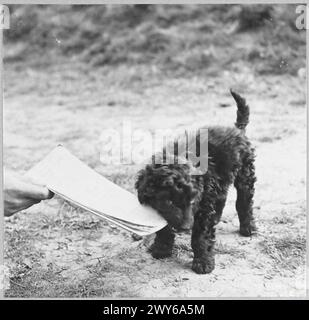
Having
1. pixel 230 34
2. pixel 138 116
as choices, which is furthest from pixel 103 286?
pixel 230 34

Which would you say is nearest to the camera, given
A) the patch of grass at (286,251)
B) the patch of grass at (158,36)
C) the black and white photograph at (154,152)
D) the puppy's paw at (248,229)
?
the black and white photograph at (154,152)

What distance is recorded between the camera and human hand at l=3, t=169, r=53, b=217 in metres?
3.19

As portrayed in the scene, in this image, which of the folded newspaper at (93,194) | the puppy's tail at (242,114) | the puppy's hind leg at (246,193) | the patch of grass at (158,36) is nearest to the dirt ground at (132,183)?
the puppy's hind leg at (246,193)

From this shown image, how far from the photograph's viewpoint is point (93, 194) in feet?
11.4

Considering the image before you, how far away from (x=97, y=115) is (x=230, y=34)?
330 centimetres

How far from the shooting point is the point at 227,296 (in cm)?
350

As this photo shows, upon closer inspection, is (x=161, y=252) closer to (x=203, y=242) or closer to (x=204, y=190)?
(x=203, y=242)

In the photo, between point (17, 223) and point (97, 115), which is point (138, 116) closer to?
point (97, 115)

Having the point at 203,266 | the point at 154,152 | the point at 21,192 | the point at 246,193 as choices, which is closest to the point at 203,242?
the point at 203,266

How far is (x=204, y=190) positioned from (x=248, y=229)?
90 cm

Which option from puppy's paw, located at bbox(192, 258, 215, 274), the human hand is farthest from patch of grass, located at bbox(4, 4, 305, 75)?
the human hand

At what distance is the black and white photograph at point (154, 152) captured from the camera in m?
3.53

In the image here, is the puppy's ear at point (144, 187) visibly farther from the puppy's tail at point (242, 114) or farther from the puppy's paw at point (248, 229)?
the puppy's paw at point (248, 229)

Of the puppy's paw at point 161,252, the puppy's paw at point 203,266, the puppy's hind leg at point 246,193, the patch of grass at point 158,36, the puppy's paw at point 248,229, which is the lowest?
the puppy's paw at point 203,266
